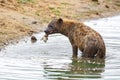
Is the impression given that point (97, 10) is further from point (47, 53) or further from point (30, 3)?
point (47, 53)

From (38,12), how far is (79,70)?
289 inches

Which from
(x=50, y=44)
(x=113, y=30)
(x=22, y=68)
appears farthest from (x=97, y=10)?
(x=22, y=68)

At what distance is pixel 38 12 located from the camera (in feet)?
62.3

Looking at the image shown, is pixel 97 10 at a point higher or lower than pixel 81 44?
lower

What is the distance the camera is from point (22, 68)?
1184 cm

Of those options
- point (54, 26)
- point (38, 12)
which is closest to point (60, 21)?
point (54, 26)

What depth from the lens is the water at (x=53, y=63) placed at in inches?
441

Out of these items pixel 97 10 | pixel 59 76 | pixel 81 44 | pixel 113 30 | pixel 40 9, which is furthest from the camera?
pixel 97 10

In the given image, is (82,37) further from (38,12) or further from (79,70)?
(38,12)

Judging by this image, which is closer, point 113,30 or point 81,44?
point 81,44

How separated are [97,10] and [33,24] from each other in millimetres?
4798

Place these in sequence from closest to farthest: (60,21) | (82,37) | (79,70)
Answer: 1. (79,70)
2. (82,37)
3. (60,21)

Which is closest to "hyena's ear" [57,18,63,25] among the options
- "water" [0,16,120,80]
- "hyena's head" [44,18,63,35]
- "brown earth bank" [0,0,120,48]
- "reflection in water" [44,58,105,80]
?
"hyena's head" [44,18,63,35]

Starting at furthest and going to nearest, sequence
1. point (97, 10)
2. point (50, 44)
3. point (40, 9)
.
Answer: point (97, 10), point (40, 9), point (50, 44)
